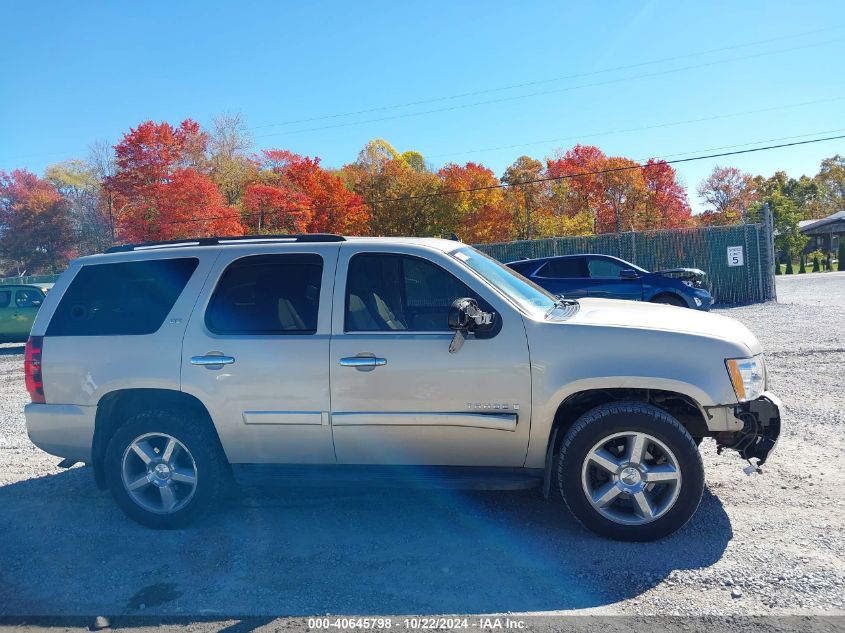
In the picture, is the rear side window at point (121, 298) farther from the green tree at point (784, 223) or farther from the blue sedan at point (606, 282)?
the green tree at point (784, 223)

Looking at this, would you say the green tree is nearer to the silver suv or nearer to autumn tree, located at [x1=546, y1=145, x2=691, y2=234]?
autumn tree, located at [x1=546, y1=145, x2=691, y2=234]

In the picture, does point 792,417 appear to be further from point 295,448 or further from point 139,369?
point 139,369

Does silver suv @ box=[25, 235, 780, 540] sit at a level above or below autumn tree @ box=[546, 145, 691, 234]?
below

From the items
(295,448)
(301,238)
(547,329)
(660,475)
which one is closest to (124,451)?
(295,448)

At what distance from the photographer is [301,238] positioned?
4508mm

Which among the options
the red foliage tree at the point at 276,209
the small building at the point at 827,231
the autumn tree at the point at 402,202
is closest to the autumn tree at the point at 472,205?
the autumn tree at the point at 402,202

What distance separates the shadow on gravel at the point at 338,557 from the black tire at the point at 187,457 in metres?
0.12

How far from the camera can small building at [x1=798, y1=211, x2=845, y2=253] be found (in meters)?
59.4

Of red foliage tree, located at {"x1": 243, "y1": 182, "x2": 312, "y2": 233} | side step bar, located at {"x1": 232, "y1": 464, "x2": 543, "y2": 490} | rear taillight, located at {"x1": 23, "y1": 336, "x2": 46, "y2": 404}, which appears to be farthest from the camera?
red foliage tree, located at {"x1": 243, "y1": 182, "x2": 312, "y2": 233}

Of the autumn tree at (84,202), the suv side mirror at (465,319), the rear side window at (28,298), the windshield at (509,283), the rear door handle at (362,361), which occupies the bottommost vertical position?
the rear door handle at (362,361)

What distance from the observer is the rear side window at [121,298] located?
445cm

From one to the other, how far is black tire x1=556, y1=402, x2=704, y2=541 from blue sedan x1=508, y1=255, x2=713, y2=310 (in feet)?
32.3

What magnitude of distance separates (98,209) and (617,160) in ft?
133

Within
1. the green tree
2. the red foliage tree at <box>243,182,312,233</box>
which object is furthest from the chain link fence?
the green tree
